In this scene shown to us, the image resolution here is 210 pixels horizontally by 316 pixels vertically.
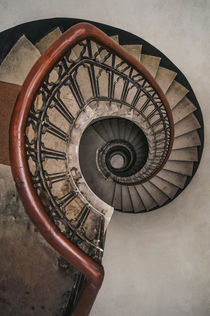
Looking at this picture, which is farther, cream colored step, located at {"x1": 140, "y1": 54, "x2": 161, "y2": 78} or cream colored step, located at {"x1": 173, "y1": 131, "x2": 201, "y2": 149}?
cream colored step, located at {"x1": 173, "y1": 131, "x2": 201, "y2": 149}

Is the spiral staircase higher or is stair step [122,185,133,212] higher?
the spiral staircase

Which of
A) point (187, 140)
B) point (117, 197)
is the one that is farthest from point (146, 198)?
point (187, 140)

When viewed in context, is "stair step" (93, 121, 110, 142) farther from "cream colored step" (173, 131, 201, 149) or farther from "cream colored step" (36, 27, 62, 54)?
"cream colored step" (36, 27, 62, 54)

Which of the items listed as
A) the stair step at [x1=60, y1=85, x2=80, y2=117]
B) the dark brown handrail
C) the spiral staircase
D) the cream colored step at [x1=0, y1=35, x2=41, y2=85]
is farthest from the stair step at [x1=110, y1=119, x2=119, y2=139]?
the dark brown handrail

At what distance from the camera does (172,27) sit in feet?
18.8

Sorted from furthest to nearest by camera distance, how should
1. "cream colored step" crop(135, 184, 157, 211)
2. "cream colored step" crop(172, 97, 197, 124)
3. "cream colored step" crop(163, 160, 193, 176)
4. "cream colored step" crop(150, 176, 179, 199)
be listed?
1. "cream colored step" crop(135, 184, 157, 211)
2. "cream colored step" crop(150, 176, 179, 199)
3. "cream colored step" crop(163, 160, 193, 176)
4. "cream colored step" crop(172, 97, 197, 124)

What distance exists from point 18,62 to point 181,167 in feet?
15.9

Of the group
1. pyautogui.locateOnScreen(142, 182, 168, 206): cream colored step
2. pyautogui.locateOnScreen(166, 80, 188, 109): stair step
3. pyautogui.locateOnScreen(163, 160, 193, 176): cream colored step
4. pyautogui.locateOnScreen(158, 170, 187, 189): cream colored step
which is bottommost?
pyautogui.locateOnScreen(142, 182, 168, 206): cream colored step

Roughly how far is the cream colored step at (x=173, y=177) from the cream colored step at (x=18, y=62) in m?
4.43

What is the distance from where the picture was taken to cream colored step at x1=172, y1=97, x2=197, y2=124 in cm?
591

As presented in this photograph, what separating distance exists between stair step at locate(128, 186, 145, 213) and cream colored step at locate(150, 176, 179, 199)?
0.65 metres

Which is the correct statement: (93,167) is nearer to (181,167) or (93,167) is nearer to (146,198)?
(146,198)

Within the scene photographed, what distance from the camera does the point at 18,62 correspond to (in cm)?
392

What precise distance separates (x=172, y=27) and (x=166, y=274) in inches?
257
